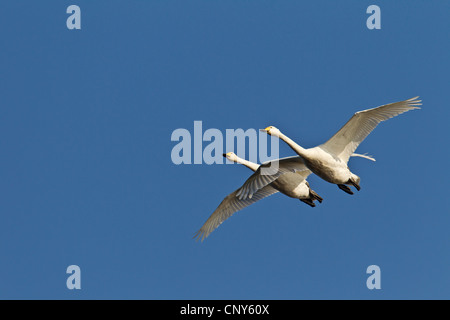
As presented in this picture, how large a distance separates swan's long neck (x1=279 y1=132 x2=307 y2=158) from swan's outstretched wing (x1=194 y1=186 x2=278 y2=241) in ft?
9.44

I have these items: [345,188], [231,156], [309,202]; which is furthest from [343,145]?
[231,156]

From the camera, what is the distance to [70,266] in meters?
29.4

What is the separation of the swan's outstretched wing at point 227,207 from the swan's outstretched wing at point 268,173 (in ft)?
6.33

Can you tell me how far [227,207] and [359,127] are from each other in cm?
518

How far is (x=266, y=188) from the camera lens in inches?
1145

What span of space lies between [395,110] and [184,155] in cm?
626

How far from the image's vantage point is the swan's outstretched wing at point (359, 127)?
26297 millimetres

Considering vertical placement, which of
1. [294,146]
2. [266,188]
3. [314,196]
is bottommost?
[314,196]

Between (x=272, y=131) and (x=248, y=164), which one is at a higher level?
(x=272, y=131)

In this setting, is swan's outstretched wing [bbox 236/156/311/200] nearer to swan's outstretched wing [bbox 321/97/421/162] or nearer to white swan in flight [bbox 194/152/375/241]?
white swan in flight [bbox 194/152/375/241]

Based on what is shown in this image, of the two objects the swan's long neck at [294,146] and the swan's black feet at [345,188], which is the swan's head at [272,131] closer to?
the swan's long neck at [294,146]

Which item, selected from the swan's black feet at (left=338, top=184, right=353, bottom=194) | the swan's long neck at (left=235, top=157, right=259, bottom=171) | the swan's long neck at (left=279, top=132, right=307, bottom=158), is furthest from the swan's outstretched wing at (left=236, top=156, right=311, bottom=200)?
the swan's long neck at (left=235, top=157, right=259, bottom=171)

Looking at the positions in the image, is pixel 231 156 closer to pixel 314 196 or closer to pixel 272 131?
pixel 272 131
